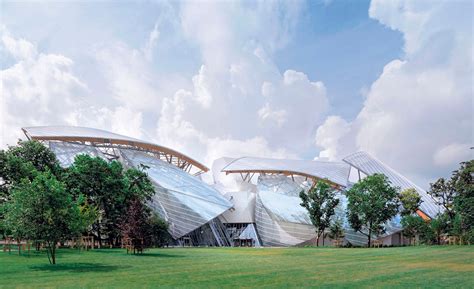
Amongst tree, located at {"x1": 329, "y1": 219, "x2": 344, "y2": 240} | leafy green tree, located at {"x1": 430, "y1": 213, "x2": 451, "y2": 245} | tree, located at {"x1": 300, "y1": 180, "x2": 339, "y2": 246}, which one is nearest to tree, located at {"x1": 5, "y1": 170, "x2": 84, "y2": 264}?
tree, located at {"x1": 300, "y1": 180, "x2": 339, "y2": 246}

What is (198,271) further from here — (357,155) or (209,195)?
(357,155)

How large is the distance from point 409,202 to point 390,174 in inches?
418

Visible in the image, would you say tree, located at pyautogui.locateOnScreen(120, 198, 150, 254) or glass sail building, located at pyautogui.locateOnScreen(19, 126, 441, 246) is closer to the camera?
tree, located at pyautogui.locateOnScreen(120, 198, 150, 254)

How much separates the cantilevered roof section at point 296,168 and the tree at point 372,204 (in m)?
20.1

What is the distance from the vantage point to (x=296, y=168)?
8512cm

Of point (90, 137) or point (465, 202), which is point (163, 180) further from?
point (465, 202)

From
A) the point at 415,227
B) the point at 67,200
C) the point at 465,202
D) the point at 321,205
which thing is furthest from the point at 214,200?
the point at 67,200

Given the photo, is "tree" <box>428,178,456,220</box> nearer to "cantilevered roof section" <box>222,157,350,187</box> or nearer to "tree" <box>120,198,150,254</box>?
"cantilevered roof section" <box>222,157,350,187</box>

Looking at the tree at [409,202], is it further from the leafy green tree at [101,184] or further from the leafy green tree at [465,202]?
the leafy green tree at [101,184]

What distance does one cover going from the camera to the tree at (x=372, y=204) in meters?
57.6

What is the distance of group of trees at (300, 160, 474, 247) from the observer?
55.7 meters

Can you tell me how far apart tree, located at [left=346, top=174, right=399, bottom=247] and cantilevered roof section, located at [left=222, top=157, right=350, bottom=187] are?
20051mm

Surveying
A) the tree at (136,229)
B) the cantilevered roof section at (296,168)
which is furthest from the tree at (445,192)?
the tree at (136,229)

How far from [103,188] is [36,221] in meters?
23.6
